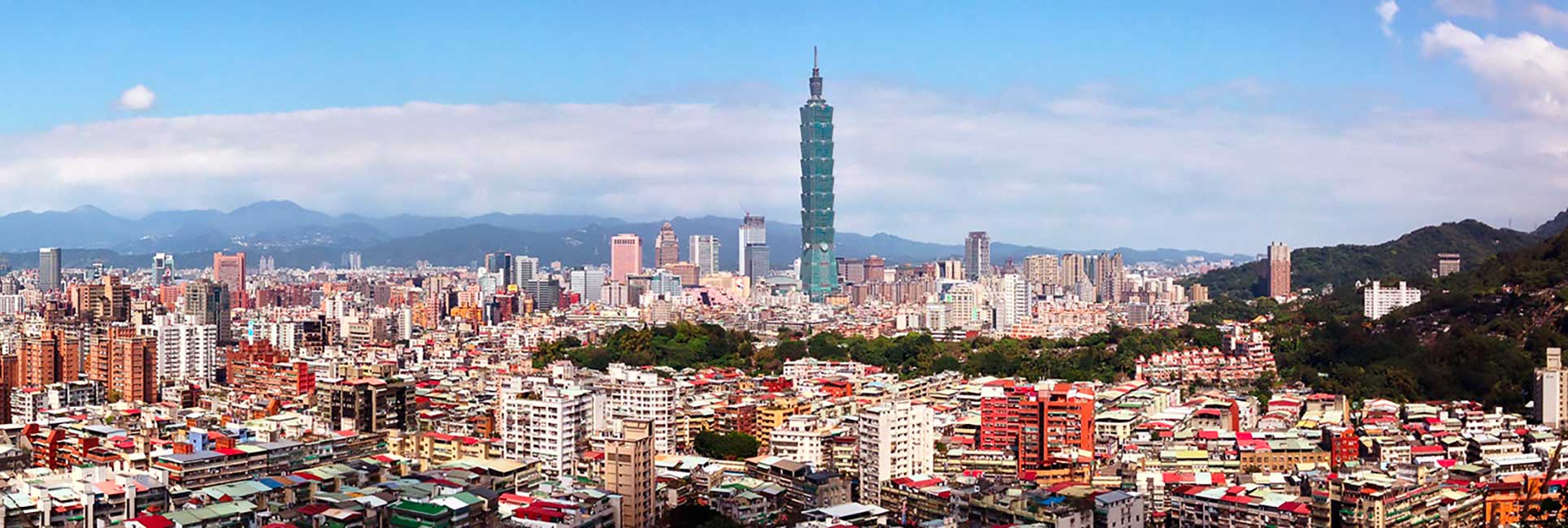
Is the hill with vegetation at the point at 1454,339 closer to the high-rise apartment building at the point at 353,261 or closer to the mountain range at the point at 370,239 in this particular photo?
the mountain range at the point at 370,239

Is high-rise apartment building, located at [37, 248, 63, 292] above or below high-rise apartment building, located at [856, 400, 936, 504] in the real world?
above

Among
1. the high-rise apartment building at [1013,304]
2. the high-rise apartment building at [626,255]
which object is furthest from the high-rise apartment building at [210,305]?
the high-rise apartment building at [626,255]

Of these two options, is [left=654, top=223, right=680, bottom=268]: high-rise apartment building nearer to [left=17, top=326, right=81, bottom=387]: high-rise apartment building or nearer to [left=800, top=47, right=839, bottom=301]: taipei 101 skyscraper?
[left=800, top=47, right=839, bottom=301]: taipei 101 skyscraper

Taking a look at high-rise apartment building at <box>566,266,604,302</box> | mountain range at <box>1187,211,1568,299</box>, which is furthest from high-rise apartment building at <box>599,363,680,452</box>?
high-rise apartment building at <box>566,266,604,302</box>

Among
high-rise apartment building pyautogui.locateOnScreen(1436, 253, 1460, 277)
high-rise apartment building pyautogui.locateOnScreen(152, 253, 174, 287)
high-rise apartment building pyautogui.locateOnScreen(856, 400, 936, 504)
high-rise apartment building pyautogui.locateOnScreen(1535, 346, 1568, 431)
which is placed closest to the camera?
high-rise apartment building pyautogui.locateOnScreen(856, 400, 936, 504)

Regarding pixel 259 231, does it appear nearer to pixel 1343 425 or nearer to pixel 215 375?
pixel 215 375
